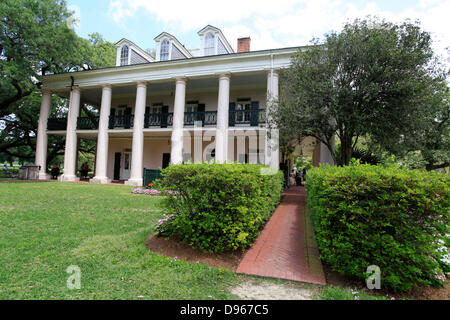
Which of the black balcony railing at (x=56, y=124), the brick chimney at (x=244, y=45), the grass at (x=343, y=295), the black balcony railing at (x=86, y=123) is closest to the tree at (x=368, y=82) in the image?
the grass at (x=343, y=295)

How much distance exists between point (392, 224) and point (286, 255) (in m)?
1.68

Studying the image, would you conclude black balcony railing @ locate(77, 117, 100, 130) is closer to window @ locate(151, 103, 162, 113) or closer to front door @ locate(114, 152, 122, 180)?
front door @ locate(114, 152, 122, 180)

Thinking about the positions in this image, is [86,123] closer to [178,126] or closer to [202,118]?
[178,126]

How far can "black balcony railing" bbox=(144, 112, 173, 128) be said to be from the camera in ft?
53.1

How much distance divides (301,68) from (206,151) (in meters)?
9.11

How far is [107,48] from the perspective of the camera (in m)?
25.9

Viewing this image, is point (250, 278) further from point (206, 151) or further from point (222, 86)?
point (206, 151)

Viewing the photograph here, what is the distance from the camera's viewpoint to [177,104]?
13977mm

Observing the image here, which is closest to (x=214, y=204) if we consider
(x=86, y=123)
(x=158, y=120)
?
(x=158, y=120)

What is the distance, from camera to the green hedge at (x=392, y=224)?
2.61m

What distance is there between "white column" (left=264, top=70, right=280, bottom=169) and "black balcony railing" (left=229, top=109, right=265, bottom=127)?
6.02ft

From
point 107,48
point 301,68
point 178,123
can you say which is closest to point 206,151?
point 178,123

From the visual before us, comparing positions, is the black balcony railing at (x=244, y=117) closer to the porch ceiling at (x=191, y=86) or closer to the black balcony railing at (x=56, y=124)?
the porch ceiling at (x=191, y=86)

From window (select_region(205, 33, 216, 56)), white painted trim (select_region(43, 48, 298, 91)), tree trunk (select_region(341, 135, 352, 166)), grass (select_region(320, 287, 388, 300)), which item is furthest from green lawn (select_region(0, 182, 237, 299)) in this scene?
window (select_region(205, 33, 216, 56))
